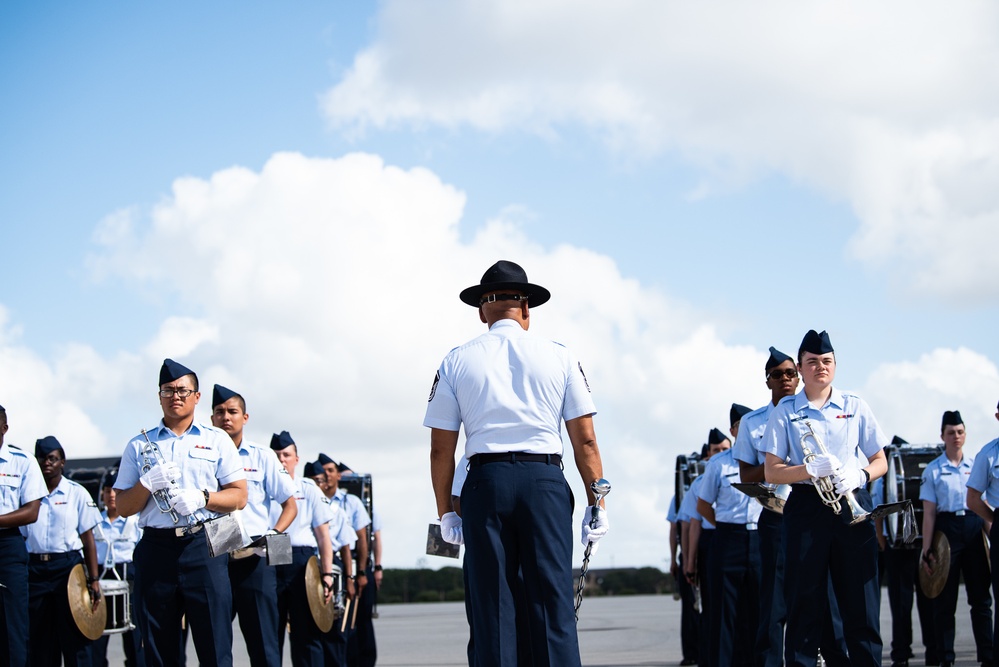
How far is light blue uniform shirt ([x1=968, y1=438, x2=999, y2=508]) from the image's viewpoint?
10031 millimetres

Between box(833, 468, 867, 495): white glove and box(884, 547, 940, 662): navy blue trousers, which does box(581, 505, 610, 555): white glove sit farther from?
box(884, 547, 940, 662): navy blue trousers

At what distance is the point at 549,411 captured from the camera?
20.6 feet

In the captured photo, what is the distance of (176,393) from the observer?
8.19m

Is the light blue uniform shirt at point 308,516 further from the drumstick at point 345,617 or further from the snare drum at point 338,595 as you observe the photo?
the drumstick at point 345,617

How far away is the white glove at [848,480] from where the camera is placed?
7769mm

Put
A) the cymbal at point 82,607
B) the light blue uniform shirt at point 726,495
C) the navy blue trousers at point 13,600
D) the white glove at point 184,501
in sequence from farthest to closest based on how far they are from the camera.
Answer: the light blue uniform shirt at point 726,495 < the cymbal at point 82,607 < the navy blue trousers at point 13,600 < the white glove at point 184,501

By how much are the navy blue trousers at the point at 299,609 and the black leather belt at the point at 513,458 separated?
628 centimetres

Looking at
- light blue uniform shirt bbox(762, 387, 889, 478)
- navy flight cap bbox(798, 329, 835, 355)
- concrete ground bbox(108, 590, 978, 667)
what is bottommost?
concrete ground bbox(108, 590, 978, 667)

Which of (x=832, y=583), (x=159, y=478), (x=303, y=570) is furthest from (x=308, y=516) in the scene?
(x=832, y=583)

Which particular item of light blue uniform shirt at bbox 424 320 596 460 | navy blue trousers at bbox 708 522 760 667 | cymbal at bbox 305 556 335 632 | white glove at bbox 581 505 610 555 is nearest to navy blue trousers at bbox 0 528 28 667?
cymbal at bbox 305 556 335 632

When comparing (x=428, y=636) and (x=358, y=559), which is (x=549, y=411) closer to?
(x=358, y=559)

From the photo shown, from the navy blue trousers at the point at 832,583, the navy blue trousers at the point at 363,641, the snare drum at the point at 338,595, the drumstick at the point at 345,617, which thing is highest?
the navy blue trousers at the point at 832,583

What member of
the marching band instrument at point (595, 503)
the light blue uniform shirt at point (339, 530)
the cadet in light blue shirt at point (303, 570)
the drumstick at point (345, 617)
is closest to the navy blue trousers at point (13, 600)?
the cadet in light blue shirt at point (303, 570)

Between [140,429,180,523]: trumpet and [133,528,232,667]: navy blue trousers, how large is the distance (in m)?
0.18
